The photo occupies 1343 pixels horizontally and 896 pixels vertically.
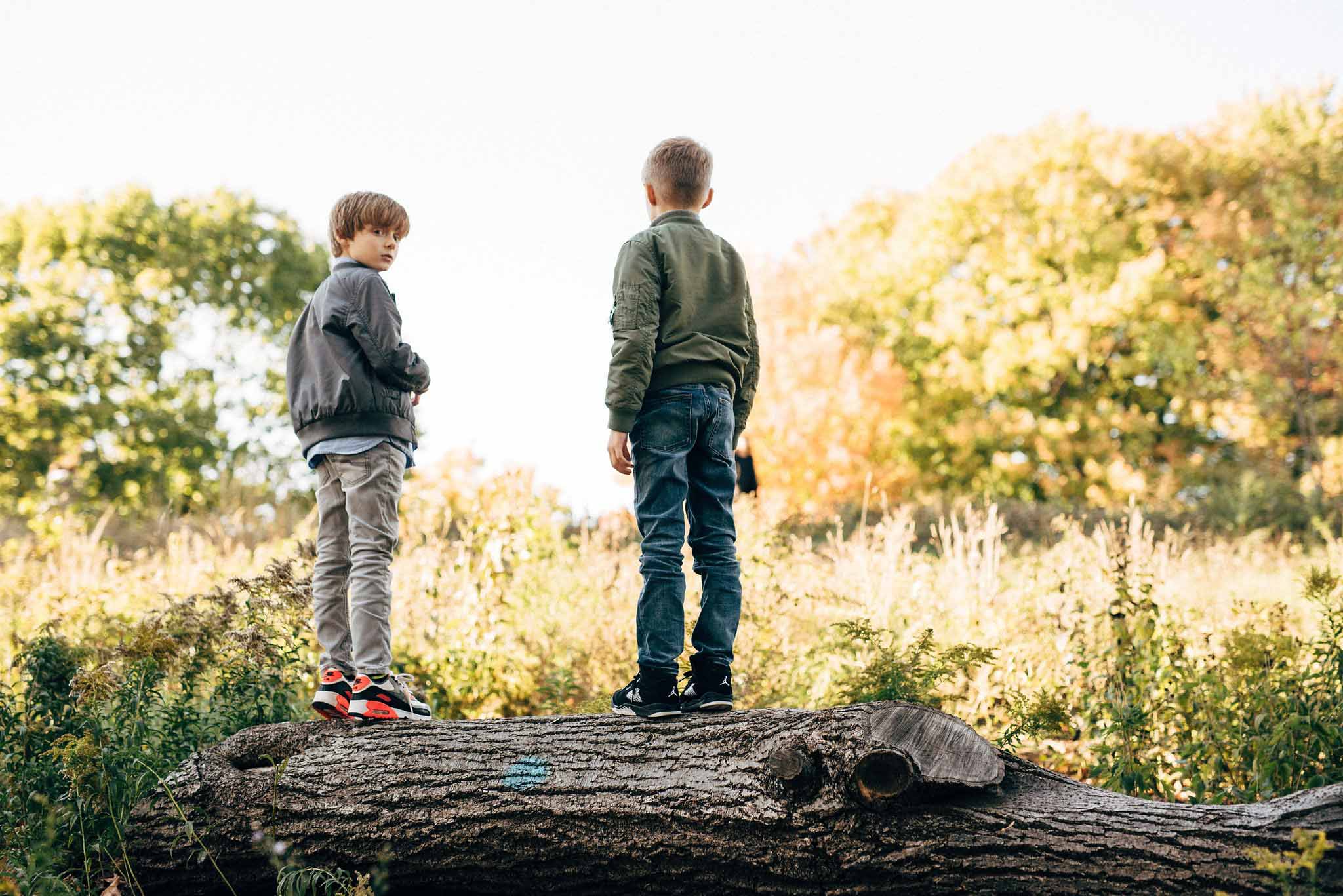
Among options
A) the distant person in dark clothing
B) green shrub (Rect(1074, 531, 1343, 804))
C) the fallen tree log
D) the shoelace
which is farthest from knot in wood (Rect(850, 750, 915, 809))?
the distant person in dark clothing

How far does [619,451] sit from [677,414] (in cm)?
23

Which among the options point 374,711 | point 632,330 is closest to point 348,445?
point 374,711

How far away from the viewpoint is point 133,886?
11.4ft

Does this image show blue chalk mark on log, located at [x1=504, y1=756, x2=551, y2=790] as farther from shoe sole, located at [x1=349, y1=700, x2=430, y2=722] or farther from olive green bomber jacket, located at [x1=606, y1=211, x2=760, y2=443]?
olive green bomber jacket, located at [x1=606, y1=211, x2=760, y2=443]

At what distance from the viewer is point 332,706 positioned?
12.8ft

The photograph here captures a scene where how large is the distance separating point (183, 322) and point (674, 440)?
59.7 ft

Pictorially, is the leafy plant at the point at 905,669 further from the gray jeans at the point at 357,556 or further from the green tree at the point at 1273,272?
the green tree at the point at 1273,272

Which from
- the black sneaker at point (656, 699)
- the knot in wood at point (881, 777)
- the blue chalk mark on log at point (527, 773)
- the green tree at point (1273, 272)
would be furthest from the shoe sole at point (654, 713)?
the green tree at point (1273, 272)

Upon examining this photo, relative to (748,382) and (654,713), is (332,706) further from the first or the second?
(748,382)

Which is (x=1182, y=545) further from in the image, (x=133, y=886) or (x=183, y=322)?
(x=183, y=322)

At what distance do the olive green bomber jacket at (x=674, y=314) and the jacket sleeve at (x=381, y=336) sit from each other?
2.67 feet

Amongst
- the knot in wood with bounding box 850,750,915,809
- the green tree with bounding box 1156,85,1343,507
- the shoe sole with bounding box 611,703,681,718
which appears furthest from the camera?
the green tree with bounding box 1156,85,1343,507

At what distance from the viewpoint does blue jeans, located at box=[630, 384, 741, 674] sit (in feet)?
11.6

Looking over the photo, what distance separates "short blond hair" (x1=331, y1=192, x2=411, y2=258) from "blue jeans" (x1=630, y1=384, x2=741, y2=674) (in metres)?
1.21
